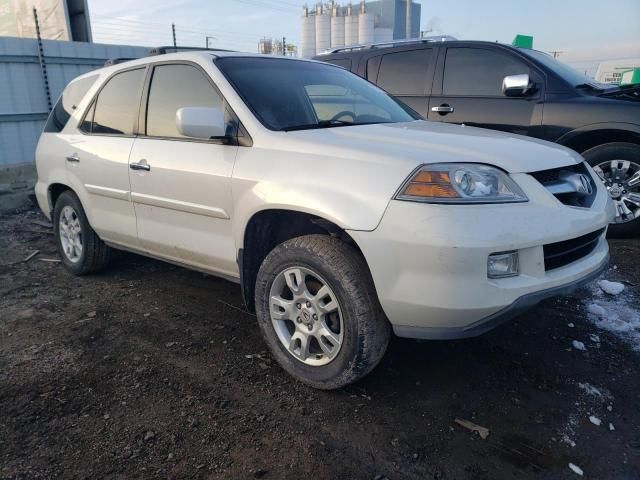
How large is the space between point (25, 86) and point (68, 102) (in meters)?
4.16

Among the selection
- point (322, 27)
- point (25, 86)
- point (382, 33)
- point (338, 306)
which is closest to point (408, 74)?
point (338, 306)

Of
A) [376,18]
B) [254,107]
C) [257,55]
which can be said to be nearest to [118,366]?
[254,107]

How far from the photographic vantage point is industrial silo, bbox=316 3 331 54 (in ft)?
146

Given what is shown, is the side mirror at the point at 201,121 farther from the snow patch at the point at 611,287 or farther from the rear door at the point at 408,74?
the rear door at the point at 408,74

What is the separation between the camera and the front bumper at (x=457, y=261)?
217 centimetres

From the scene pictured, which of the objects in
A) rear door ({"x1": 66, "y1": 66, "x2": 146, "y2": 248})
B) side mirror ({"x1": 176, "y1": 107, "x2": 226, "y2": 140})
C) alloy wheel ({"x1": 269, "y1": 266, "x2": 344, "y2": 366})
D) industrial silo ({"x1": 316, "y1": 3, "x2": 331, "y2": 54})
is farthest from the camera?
industrial silo ({"x1": 316, "y1": 3, "x2": 331, "y2": 54})

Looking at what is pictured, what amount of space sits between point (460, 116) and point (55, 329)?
4460mm

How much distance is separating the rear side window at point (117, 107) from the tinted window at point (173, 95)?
20 cm

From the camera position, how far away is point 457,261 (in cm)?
216

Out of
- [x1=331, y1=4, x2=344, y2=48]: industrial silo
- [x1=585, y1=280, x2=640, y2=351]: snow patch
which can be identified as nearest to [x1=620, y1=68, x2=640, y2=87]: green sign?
[x1=585, y1=280, x2=640, y2=351]: snow patch

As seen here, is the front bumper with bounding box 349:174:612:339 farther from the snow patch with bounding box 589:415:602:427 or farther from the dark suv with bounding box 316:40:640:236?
the dark suv with bounding box 316:40:640:236

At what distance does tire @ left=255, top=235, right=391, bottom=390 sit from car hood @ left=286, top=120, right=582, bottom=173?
1.57 feet

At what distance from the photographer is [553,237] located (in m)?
2.36

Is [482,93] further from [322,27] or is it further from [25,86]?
[322,27]
